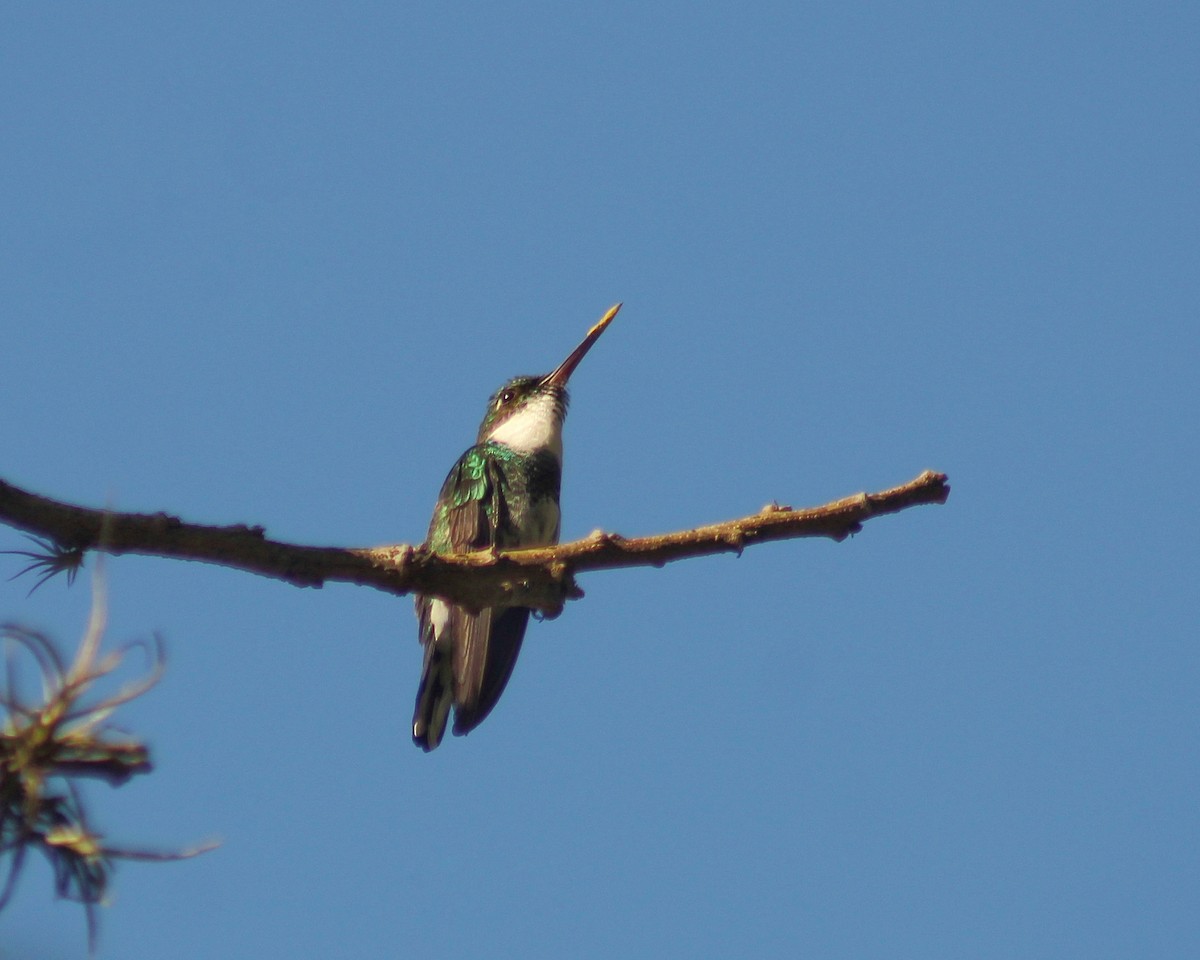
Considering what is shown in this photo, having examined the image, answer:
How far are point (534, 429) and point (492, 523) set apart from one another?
3.15 ft

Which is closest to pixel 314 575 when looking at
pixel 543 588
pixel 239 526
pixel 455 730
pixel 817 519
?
pixel 239 526

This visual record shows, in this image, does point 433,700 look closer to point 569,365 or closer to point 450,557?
point 569,365

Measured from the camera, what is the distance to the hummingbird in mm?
7594

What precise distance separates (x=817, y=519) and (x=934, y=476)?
1.09 feet

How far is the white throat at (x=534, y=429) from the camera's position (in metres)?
8.69

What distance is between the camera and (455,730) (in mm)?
7602

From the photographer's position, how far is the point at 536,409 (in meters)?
8.97

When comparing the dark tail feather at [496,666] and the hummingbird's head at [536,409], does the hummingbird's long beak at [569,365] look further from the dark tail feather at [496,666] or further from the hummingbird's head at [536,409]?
the dark tail feather at [496,666]

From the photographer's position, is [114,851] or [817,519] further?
[817,519]

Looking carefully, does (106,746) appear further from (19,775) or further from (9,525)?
(9,525)

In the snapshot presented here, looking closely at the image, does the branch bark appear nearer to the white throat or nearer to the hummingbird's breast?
the hummingbird's breast

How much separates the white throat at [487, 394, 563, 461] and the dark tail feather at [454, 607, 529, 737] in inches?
45.2

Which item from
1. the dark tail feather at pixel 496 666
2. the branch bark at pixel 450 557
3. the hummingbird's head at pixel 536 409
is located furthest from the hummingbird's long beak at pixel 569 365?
the branch bark at pixel 450 557

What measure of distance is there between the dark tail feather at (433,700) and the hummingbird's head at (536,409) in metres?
1.54
